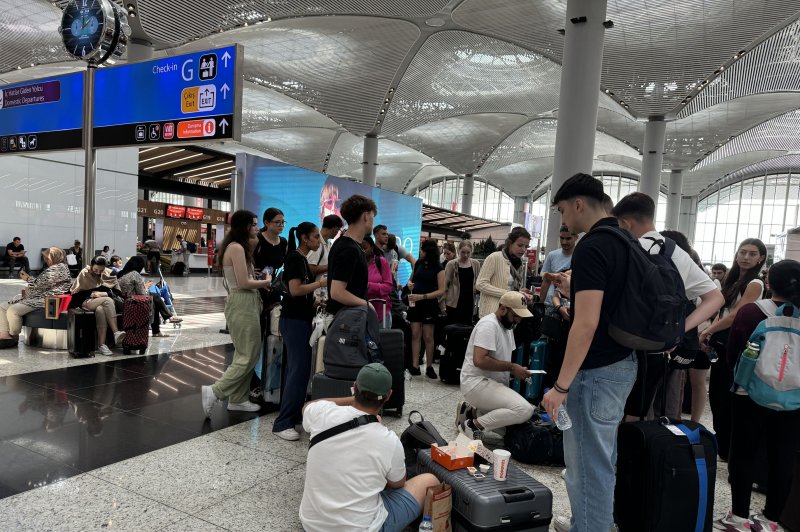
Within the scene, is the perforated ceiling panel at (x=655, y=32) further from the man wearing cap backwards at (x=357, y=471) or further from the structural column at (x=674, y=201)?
the man wearing cap backwards at (x=357, y=471)

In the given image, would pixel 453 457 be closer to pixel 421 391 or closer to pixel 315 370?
pixel 315 370

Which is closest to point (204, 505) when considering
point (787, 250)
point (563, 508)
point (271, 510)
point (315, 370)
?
point (271, 510)

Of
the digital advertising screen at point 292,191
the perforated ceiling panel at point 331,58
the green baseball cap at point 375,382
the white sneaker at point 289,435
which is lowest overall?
the white sneaker at point 289,435

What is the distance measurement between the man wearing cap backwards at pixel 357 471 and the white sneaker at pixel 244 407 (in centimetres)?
253

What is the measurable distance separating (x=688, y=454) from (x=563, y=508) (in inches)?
38.2

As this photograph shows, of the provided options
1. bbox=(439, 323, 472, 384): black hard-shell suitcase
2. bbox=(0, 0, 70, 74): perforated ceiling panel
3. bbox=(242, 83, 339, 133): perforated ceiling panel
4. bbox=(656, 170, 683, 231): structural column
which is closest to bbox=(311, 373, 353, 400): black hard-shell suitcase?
bbox=(439, 323, 472, 384): black hard-shell suitcase

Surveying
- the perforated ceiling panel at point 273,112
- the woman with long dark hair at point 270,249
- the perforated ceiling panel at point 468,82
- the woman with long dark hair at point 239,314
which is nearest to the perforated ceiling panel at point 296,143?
the perforated ceiling panel at point 273,112

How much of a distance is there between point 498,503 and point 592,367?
2.73ft

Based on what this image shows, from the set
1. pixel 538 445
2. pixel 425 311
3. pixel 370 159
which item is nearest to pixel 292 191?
pixel 425 311

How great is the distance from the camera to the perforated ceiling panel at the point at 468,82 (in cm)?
1772

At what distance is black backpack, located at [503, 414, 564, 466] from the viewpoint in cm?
384

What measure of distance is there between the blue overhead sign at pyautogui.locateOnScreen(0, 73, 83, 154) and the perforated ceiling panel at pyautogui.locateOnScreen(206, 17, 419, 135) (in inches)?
376

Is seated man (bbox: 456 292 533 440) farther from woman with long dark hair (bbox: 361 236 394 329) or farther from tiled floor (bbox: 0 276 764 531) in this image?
woman with long dark hair (bbox: 361 236 394 329)

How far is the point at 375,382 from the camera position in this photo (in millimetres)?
2365
